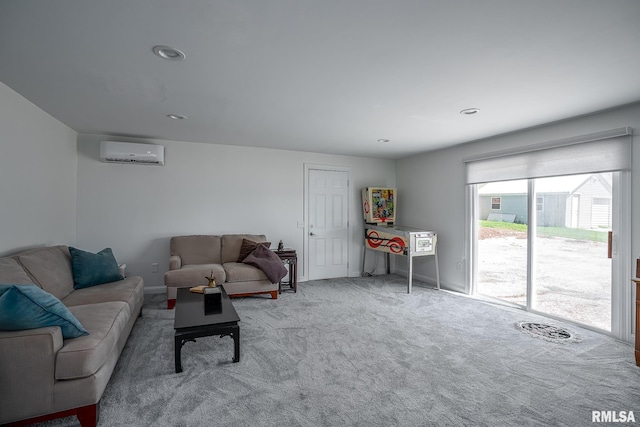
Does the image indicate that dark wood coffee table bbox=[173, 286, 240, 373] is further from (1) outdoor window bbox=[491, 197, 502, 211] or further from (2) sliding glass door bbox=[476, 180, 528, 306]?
(1) outdoor window bbox=[491, 197, 502, 211]

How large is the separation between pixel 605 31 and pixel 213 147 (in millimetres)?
4749

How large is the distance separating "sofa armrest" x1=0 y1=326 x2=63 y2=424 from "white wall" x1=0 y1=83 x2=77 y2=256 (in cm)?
160

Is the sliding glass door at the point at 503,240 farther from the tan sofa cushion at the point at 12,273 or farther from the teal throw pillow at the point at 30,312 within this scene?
the tan sofa cushion at the point at 12,273

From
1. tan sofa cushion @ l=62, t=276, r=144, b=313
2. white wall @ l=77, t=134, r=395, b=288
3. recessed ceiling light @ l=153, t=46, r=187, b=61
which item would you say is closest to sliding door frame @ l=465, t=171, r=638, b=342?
white wall @ l=77, t=134, r=395, b=288

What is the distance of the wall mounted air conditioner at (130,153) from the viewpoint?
4258 millimetres

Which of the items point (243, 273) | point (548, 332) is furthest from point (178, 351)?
point (548, 332)

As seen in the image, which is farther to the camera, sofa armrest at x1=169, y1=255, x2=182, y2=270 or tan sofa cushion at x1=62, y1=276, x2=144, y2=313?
sofa armrest at x1=169, y1=255, x2=182, y2=270

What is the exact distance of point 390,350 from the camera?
285 cm

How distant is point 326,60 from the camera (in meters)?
2.17

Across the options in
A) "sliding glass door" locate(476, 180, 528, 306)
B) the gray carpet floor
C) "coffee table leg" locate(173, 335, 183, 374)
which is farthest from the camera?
"sliding glass door" locate(476, 180, 528, 306)

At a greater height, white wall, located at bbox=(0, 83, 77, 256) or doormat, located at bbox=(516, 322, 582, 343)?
white wall, located at bbox=(0, 83, 77, 256)

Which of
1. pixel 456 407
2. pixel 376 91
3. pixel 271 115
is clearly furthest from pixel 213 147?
pixel 456 407

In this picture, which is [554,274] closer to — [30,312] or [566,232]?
[566,232]

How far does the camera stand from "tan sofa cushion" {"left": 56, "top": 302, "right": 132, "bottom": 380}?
5.82ft
